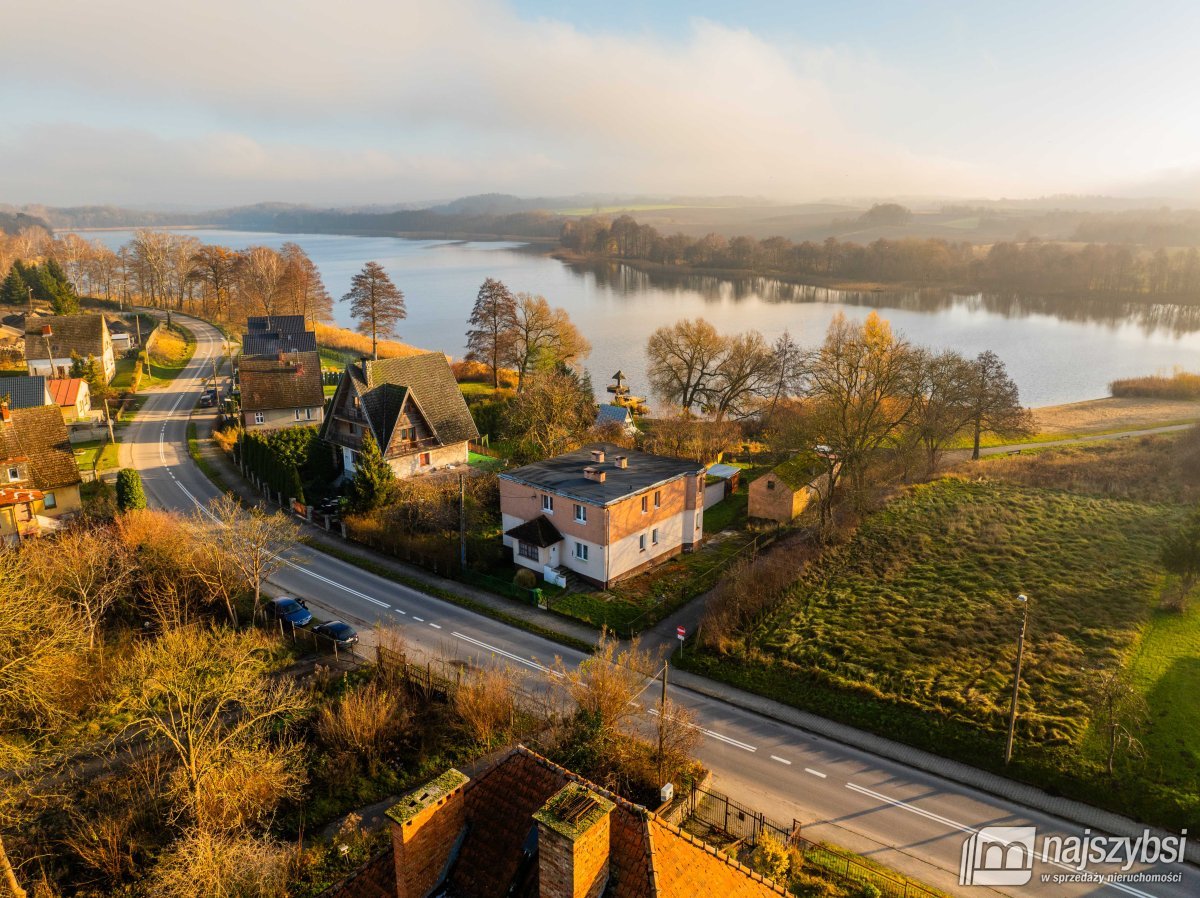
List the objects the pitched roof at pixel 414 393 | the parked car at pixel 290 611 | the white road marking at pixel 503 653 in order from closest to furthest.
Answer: the white road marking at pixel 503 653
the parked car at pixel 290 611
the pitched roof at pixel 414 393

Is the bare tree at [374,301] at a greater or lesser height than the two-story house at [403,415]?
greater

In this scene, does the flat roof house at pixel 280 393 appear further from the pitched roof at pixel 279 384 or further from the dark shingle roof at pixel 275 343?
the dark shingle roof at pixel 275 343

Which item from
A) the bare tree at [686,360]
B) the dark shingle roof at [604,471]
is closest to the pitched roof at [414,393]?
the dark shingle roof at [604,471]

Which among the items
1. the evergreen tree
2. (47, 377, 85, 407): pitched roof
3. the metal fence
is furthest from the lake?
the metal fence

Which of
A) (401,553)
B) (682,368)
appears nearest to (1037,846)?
(401,553)

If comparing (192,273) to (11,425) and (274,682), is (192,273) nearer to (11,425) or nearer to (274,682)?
(11,425)

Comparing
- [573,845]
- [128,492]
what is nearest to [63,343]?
[128,492]
